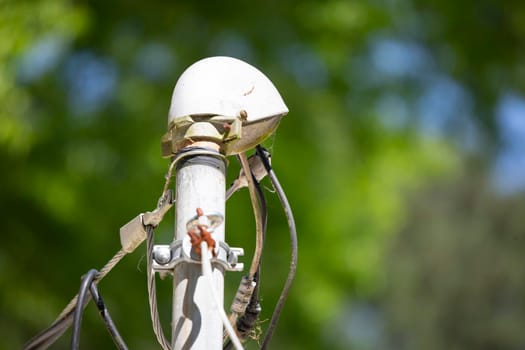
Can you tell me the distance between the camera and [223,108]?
134cm

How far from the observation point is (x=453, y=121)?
5840mm

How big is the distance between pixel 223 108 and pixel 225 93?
0.03 metres

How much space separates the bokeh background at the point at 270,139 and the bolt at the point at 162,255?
115 inches

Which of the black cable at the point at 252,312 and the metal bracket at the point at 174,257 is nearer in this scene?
the metal bracket at the point at 174,257

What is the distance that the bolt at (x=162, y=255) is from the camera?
1296mm

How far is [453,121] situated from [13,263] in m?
Answer: 3.02

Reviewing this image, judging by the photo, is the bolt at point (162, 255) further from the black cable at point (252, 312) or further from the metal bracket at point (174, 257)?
the black cable at point (252, 312)

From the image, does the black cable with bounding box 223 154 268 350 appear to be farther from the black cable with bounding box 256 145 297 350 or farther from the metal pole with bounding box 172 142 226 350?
the metal pole with bounding box 172 142 226 350

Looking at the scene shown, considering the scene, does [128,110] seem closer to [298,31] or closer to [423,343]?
[298,31]

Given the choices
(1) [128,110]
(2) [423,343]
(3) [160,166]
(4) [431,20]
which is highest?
(2) [423,343]

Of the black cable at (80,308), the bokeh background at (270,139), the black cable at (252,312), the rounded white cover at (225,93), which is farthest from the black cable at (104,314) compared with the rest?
the bokeh background at (270,139)

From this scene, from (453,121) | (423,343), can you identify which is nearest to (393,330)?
(423,343)

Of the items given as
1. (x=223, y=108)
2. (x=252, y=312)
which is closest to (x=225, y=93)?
(x=223, y=108)

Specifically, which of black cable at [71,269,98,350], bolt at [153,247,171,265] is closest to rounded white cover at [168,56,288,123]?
bolt at [153,247,171,265]
